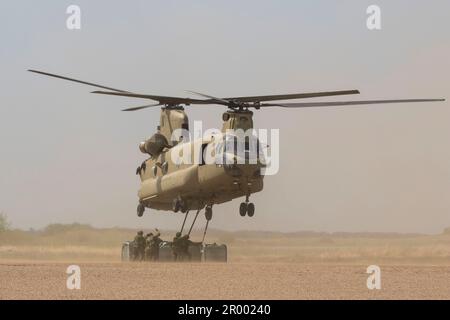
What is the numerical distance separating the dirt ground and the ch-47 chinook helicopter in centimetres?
473

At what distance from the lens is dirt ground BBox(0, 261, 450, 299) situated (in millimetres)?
22516

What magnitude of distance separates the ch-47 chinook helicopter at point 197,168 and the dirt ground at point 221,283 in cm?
473

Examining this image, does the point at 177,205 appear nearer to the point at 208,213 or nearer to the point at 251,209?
the point at 208,213

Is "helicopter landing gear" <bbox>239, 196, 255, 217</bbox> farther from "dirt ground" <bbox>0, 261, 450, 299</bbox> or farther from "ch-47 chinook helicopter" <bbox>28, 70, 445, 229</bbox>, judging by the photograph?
"dirt ground" <bbox>0, 261, 450, 299</bbox>

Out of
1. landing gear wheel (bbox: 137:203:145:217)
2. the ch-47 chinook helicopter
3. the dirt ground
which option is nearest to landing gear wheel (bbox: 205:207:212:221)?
the ch-47 chinook helicopter

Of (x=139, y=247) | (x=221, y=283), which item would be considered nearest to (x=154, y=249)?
(x=139, y=247)

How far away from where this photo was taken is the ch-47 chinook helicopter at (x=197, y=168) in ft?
115

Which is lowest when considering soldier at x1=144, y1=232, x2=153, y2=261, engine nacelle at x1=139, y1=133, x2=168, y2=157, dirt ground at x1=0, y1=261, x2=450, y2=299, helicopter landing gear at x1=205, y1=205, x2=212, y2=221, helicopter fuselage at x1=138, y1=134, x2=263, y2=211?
dirt ground at x1=0, y1=261, x2=450, y2=299

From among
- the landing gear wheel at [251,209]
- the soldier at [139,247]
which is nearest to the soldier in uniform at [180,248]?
the soldier at [139,247]

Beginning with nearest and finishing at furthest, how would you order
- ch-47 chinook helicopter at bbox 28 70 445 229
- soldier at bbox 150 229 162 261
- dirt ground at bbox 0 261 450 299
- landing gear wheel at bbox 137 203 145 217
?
dirt ground at bbox 0 261 450 299 < ch-47 chinook helicopter at bbox 28 70 445 229 < soldier at bbox 150 229 162 261 < landing gear wheel at bbox 137 203 145 217

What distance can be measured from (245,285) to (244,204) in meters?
11.9

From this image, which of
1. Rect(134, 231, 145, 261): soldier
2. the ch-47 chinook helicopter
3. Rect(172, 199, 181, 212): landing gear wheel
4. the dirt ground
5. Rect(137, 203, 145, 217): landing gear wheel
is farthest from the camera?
Rect(137, 203, 145, 217): landing gear wheel

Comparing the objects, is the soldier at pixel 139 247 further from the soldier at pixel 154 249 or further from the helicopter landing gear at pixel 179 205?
the helicopter landing gear at pixel 179 205

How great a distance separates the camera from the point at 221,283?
25.6 meters
